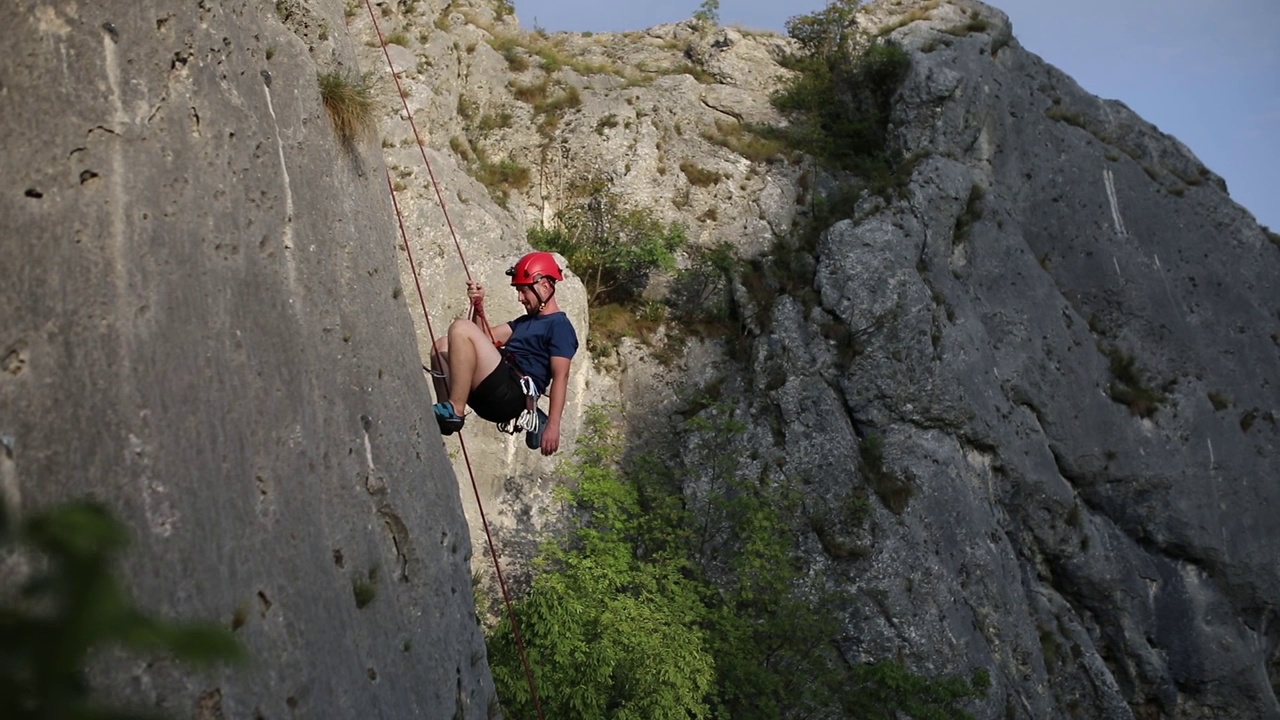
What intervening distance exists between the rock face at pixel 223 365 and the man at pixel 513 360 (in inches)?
32.6

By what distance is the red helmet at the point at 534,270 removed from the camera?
9461 mm

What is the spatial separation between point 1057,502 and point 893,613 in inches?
196

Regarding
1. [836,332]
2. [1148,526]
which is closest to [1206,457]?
[1148,526]

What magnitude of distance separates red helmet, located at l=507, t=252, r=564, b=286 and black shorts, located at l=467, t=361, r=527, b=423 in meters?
0.84

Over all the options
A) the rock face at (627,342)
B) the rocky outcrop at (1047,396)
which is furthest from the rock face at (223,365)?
the rocky outcrop at (1047,396)

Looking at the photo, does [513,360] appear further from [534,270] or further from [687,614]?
[687,614]

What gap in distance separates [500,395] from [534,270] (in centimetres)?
123

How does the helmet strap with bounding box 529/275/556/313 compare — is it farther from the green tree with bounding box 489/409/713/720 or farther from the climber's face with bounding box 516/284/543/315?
the green tree with bounding box 489/409/713/720

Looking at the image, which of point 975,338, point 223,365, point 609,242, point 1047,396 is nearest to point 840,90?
point 975,338

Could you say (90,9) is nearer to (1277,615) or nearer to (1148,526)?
(1148,526)

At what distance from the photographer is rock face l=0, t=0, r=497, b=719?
15.1 ft

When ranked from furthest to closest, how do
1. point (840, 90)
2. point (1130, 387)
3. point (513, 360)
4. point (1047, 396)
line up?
point (840, 90) < point (1130, 387) < point (1047, 396) < point (513, 360)

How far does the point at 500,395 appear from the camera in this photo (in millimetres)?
8828

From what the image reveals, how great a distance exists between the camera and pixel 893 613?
15.2 meters
